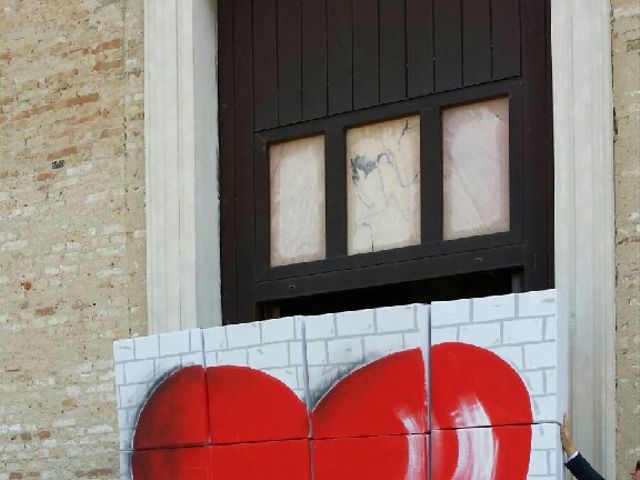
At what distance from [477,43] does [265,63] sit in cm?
134

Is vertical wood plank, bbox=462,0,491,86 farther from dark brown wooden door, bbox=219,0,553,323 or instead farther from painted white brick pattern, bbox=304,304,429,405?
painted white brick pattern, bbox=304,304,429,405

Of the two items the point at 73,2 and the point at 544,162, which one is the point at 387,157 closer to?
the point at 544,162

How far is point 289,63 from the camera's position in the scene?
8039mm

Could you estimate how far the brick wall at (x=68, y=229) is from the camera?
8.34 m

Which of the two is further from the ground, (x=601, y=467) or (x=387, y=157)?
(x=387, y=157)

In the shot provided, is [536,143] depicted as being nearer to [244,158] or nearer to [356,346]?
[356,346]

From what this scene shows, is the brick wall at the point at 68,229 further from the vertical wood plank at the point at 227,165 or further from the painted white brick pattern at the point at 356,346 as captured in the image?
the painted white brick pattern at the point at 356,346

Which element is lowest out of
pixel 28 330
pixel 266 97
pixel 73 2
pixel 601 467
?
pixel 601 467

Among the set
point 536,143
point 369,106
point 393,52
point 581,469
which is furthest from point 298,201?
point 581,469

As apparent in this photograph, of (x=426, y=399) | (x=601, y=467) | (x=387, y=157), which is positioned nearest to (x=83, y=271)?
(x=387, y=157)

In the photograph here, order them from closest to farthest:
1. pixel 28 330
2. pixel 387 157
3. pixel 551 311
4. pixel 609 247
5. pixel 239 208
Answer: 1. pixel 551 311
2. pixel 609 247
3. pixel 387 157
4. pixel 239 208
5. pixel 28 330

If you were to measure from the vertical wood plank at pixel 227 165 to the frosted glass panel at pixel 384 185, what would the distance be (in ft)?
2.51

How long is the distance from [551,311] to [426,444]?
812 mm

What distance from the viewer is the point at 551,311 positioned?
6125 mm
